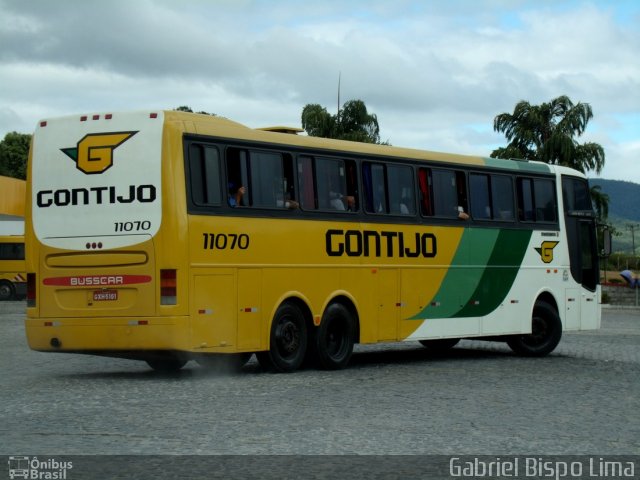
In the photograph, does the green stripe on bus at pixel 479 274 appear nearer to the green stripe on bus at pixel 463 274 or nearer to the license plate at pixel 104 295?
the green stripe on bus at pixel 463 274

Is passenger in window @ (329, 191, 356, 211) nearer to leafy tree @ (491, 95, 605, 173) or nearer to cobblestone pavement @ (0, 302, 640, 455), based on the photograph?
cobblestone pavement @ (0, 302, 640, 455)

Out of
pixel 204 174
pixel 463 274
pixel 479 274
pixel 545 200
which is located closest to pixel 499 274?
pixel 479 274

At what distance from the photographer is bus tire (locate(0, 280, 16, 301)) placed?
57000mm

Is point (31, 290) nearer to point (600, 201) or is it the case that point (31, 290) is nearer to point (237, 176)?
point (237, 176)

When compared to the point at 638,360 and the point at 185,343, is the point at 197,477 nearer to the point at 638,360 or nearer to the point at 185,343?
the point at 185,343

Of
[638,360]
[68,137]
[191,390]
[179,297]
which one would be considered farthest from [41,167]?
[638,360]

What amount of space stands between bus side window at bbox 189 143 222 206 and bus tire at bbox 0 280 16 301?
1677 inches

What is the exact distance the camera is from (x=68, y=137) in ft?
53.8

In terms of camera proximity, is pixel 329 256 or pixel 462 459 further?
pixel 329 256

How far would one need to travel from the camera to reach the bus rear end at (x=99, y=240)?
1566cm

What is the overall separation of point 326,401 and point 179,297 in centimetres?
301

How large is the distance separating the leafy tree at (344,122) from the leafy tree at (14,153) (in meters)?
57.3

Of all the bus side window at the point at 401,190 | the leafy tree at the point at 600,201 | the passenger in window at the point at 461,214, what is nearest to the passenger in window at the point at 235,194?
the bus side window at the point at 401,190

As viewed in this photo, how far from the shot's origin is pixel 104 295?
1591 cm
